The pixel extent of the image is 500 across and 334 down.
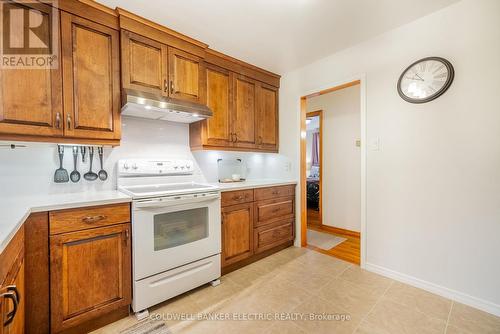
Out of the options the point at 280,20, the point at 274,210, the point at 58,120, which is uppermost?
the point at 280,20

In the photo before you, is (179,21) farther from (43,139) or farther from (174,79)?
(43,139)

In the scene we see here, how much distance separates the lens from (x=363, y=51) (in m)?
2.30

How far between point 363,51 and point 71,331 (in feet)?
11.2

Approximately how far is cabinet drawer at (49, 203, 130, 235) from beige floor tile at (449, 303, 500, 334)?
244cm

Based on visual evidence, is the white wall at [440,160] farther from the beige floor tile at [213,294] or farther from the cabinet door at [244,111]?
the beige floor tile at [213,294]

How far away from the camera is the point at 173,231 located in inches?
71.6

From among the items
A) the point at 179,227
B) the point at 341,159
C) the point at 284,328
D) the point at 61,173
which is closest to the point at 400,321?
the point at 284,328

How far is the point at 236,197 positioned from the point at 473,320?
2026 millimetres

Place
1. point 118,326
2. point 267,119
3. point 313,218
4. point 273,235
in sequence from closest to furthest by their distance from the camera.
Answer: point 118,326, point 273,235, point 267,119, point 313,218

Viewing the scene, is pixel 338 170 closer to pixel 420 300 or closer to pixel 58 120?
pixel 420 300

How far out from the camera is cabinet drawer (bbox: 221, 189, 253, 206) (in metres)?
2.19

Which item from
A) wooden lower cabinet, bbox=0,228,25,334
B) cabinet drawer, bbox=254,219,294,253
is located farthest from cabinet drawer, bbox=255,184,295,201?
wooden lower cabinet, bbox=0,228,25,334

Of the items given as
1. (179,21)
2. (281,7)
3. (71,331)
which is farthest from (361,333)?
(179,21)

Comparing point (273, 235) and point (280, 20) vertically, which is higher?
point (280, 20)
